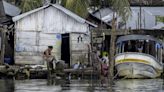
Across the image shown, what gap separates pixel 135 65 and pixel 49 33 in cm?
610

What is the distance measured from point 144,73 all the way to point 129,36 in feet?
9.43

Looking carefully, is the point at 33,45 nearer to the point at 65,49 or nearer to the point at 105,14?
the point at 65,49

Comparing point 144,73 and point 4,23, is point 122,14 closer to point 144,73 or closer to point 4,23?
point 144,73

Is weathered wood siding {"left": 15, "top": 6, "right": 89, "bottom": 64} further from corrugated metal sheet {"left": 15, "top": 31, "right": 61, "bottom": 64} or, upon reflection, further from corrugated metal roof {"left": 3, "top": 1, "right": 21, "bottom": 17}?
corrugated metal roof {"left": 3, "top": 1, "right": 21, "bottom": 17}

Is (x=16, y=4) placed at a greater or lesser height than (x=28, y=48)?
greater

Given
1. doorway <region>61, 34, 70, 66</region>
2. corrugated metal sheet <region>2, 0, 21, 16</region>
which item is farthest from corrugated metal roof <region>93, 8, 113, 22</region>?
doorway <region>61, 34, 70, 66</region>

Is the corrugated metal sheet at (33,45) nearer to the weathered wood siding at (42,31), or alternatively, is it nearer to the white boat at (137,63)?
the weathered wood siding at (42,31)

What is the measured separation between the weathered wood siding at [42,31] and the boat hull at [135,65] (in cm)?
328

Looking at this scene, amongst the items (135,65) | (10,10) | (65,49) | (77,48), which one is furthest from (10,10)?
(135,65)

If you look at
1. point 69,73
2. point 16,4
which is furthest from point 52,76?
point 16,4

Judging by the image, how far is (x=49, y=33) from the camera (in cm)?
3130

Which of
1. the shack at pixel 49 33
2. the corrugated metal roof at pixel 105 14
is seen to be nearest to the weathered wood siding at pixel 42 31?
the shack at pixel 49 33

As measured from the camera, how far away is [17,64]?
30422mm

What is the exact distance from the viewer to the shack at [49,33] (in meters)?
30.8
